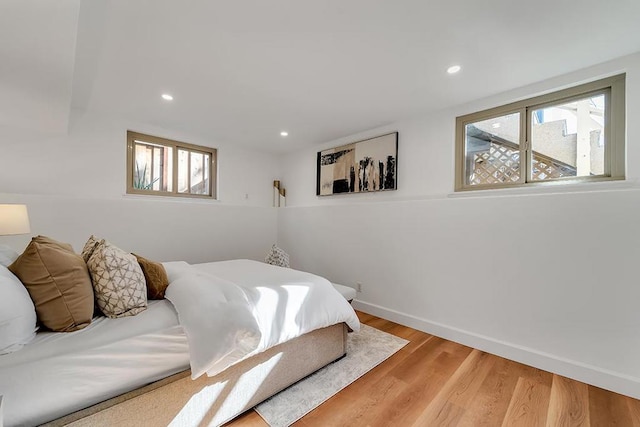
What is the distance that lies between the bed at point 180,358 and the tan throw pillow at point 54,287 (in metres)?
0.06

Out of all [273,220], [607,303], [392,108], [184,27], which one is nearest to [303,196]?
[273,220]

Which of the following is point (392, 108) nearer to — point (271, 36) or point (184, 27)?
point (271, 36)

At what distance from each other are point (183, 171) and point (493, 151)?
389 cm

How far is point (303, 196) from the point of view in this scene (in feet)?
14.2

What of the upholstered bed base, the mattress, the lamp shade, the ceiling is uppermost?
the ceiling

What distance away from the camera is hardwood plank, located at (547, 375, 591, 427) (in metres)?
1.50

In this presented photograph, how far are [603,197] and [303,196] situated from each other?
3.42 metres

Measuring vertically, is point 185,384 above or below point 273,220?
below

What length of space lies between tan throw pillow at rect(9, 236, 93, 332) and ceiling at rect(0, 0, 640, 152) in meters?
1.21

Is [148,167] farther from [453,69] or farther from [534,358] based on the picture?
[534,358]

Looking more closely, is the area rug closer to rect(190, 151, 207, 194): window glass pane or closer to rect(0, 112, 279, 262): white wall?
rect(0, 112, 279, 262): white wall

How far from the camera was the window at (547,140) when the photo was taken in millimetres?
1945

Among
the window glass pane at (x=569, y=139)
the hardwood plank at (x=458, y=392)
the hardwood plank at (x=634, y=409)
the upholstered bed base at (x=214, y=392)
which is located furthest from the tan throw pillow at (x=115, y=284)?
the window glass pane at (x=569, y=139)

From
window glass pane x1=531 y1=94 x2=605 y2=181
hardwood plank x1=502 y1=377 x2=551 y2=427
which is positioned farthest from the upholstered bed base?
window glass pane x1=531 y1=94 x2=605 y2=181
